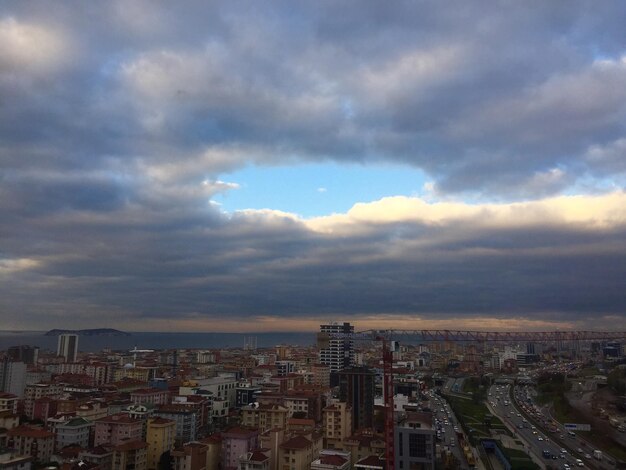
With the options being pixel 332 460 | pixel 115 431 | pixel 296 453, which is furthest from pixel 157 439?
pixel 332 460

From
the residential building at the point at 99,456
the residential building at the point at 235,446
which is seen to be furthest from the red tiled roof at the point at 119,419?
the residential building at the point at 235,446

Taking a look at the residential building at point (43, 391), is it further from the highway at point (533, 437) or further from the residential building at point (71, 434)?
the highway at point (533, 437)

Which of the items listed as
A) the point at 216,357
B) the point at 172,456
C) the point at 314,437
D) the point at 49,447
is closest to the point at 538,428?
the point at 314,437

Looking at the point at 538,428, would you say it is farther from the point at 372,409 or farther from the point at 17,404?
the point at 17,404

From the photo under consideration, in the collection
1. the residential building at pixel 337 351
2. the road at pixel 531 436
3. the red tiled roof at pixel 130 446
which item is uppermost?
the residential building at pixel 337 351

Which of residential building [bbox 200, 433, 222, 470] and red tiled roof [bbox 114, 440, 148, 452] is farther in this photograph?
residential building [bbox 200, 433, 222, 470]

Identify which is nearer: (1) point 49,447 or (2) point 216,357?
(1) point 49,447

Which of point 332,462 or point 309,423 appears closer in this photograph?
point 332,462

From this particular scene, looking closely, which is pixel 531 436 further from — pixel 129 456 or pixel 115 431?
pixel 115 431

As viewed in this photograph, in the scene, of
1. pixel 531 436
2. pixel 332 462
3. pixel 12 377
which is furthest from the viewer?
pixel 12 377

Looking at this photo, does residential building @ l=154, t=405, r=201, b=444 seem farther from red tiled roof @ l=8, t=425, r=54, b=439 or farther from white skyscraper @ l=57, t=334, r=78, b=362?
white skyscraper @ l=57, t=334, r=78, b=362

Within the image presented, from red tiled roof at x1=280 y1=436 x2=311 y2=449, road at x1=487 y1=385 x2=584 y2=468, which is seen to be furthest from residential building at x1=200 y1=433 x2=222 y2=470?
road at x1=487 y1=385 x2=584 y2=468
